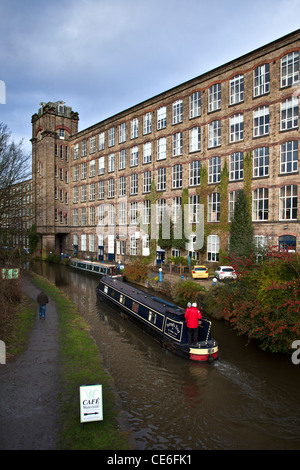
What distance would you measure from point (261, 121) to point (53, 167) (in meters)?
34.7

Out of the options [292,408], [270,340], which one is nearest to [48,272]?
[270,340]

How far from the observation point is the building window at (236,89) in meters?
28.6

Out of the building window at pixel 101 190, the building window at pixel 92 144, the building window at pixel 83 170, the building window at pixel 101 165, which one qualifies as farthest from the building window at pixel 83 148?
the building window at pixel 101 190

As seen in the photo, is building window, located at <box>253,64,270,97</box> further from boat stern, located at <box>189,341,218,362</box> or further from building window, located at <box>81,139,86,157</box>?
building window, located at <box>81,139,86,157</box>

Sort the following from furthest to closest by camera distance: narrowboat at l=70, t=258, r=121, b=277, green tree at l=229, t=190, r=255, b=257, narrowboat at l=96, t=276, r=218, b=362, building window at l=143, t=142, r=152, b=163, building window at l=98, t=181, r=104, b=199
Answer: building window at l=98, t=181, r=104, b=199, building window at l=143, t=142, r=152, b=163, narrowboat at l=70, t=258, r=121, b=277, green tree at l=229, t=190, r=255, b=257, narrowboat at l=96, t=276, r=218, b=362

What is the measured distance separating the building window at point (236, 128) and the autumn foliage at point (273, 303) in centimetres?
1820

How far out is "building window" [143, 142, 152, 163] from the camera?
123 ft

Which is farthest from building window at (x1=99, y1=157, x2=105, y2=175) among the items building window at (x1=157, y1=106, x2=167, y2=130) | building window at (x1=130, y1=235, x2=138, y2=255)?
building window at (x1=130, y1=235, x2=138, y2=255)

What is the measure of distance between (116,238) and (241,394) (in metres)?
33.4

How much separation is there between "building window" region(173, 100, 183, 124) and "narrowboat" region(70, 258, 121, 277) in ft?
57.3

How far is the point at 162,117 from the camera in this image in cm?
3606

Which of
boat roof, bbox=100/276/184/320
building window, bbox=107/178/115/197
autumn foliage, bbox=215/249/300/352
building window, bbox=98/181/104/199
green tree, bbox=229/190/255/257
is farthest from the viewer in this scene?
building window, bbox=98/181/104/199

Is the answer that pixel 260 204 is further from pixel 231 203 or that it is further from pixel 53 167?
pixel 53 167

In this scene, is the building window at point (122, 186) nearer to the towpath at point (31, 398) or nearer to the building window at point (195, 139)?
the building window at point (195, 139)
